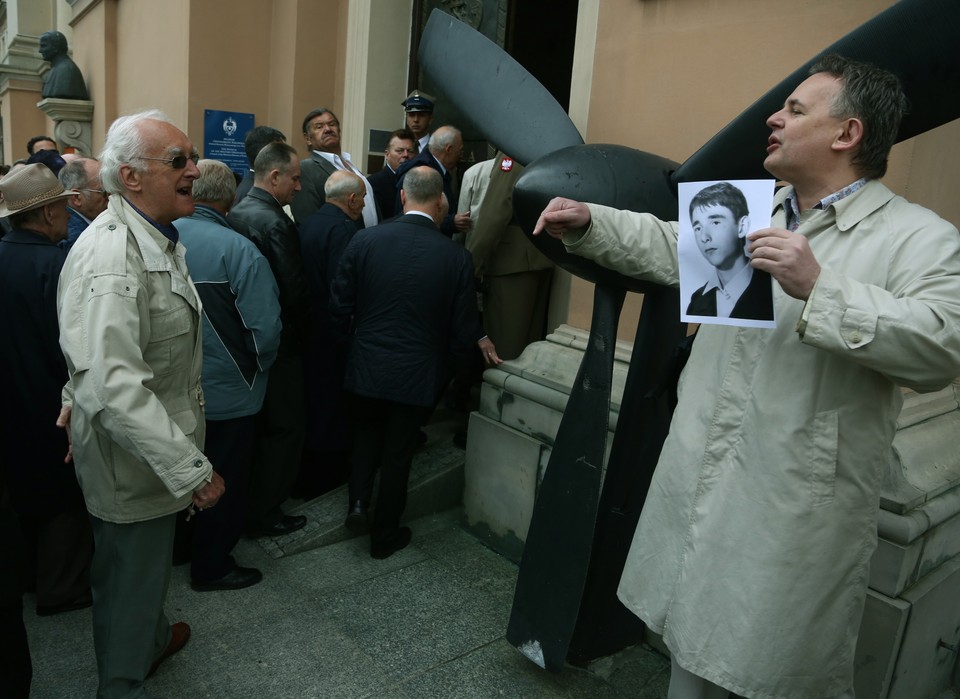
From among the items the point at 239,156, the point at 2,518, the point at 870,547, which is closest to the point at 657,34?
the point at 870,547

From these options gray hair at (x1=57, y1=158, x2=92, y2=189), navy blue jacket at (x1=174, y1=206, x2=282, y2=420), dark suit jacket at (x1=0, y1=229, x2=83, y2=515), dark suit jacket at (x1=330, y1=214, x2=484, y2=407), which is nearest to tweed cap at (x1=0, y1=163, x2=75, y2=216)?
dark suit jacket at (x1=0, y1=229, x2=83, y2=515)

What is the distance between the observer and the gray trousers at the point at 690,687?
1.87 m

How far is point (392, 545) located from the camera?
3523 mm

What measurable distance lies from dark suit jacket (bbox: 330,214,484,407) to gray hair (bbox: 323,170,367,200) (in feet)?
1.36

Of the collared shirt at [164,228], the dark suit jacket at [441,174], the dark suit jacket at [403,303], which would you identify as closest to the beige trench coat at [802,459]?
the collared shirt at [164,228]

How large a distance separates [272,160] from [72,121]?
25.7ft

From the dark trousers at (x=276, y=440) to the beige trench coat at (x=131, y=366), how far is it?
3.85 ft

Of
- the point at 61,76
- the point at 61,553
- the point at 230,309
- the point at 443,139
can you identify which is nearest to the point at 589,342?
the point at 230,309

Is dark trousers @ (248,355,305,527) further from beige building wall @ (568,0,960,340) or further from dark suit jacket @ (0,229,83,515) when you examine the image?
beige building wall @ (568,0,960,340)

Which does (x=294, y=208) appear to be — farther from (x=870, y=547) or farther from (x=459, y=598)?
(x=870, y=547)

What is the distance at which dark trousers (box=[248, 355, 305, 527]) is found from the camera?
3.56m

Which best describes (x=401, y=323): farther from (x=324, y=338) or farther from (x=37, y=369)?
(x=37, y=369)

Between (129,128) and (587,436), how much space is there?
159cm

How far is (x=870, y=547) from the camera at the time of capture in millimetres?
1698
